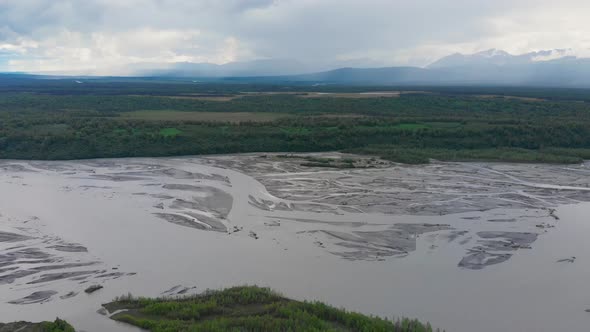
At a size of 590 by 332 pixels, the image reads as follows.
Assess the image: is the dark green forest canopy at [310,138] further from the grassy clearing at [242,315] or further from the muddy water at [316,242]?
the grassy clearing at [242,315]

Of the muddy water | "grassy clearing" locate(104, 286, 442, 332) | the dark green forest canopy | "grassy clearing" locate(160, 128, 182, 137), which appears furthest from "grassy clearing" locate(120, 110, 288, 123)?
"grassy clearing" locate(104, 286, 442, 332)

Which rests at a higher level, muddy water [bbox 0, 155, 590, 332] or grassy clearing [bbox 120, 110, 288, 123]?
grassy clearing [bbox 120, 110, 288, 123]

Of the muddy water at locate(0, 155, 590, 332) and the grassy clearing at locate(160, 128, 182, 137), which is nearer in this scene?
the muddy water at locate(0, 155, 590, 332)

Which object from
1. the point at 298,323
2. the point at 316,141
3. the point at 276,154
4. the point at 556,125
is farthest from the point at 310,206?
the point at 556,125

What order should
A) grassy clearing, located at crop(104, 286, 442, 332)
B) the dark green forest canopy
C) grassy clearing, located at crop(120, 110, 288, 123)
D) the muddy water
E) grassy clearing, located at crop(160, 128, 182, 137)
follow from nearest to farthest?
grassy clearing, located at crop(104, 286, 442, 332) < the muddy water < the dark green forest canopy < grassy clearing, located at crop(160, 128, 182, 137) < grassy clearing, located at crop(120, 110, 288, 123)

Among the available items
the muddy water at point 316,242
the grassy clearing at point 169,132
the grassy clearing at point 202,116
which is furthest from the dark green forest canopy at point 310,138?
the muddy water at point 316,242

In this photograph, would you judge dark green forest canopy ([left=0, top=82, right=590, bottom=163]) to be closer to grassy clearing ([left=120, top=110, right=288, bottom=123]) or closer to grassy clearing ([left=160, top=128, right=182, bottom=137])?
grassy clearing ([left=160, top=128, right=182, bottom=137])

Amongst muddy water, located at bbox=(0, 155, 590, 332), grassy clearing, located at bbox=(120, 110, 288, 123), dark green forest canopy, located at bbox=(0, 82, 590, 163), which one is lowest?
muddy water, located at bbox=(0, 155, 590, 332)

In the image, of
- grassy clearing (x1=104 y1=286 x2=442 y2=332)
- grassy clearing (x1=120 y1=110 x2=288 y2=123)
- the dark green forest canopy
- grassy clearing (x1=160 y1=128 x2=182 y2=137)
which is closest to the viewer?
grassy clearing (x1=104 y1=286 x2=442 y2=332)
